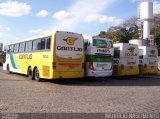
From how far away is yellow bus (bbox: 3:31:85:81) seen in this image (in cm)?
1723

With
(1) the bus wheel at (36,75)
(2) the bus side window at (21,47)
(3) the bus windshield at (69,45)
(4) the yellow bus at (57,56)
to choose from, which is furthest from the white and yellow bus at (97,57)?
(2) the bus side window at (21,47)

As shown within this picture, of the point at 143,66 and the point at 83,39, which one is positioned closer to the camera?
the point at 83,39

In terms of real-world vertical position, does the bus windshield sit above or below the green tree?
below

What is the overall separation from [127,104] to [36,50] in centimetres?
1017

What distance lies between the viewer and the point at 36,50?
19609mm

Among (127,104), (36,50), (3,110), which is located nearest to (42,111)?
(3,110)

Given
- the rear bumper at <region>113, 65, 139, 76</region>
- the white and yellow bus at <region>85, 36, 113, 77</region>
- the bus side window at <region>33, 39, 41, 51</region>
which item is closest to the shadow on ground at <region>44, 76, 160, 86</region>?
the white and yellow bus at <region>85, 36, 113, 77</region>

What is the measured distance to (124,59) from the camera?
21.7 metres

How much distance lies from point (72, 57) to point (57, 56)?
103 cm

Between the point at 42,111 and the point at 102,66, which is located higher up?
the point at 102,66

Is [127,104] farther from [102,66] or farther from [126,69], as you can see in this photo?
[126,69]

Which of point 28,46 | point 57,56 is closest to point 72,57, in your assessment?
point 57,56

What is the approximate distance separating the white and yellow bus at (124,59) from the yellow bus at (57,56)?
418 cm

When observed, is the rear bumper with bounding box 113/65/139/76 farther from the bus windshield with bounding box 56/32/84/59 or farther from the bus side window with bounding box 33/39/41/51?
the bus side window with bounding box 33/39/41/51
